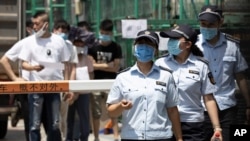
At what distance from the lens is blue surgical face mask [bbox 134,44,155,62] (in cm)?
694

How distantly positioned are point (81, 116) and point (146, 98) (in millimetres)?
5170

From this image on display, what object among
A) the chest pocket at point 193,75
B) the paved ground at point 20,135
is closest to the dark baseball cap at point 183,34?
the chest pocket at point 193,75

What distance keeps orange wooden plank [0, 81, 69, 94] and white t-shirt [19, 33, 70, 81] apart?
0.42m

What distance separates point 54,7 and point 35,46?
9.68 m

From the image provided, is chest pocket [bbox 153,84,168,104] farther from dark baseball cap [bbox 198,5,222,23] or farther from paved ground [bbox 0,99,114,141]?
paved ground [bbox 0,99,114,141]

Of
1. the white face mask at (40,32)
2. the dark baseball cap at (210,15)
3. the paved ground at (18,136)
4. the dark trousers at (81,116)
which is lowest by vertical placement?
the paved ground at (18,136)

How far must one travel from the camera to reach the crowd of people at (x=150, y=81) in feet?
22.5

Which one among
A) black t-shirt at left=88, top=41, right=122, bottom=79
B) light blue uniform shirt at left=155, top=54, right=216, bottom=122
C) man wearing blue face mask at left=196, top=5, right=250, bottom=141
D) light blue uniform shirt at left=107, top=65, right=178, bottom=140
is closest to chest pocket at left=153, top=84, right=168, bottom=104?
light blue uniform shirt at left=107, top=65, right=178, bottom=140

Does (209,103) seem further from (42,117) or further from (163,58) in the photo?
(42,117)

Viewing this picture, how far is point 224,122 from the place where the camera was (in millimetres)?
8328

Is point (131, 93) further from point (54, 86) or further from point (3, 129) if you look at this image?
point (3, 129)

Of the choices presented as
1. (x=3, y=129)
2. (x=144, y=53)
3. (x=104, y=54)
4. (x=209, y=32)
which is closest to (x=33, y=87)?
(x=209, y=32)

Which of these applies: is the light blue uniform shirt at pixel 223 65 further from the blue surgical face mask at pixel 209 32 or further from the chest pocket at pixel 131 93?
the chest pocket at pixel 131 93

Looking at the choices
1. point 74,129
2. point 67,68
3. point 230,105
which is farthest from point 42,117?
point 230,105
